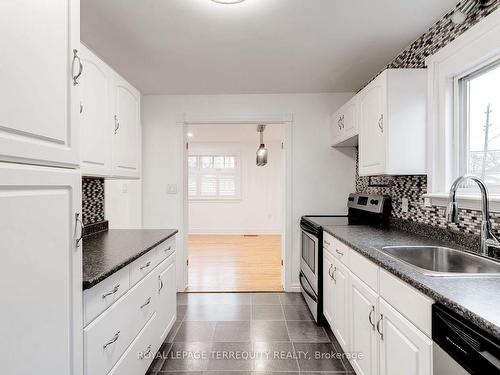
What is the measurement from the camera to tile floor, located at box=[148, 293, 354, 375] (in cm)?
197

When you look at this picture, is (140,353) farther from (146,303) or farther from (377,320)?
(377,320)

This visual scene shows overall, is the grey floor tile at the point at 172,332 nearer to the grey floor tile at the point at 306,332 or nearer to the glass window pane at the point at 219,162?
the grey floor tile at the point at 306,332

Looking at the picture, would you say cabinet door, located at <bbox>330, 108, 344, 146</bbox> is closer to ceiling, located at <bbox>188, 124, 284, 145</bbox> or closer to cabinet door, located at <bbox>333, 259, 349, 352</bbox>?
cabinet door, located at <bbox>333, 259, 349, 352</bbox>

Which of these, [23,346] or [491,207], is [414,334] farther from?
[23,346]

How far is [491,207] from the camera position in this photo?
4.87 feet

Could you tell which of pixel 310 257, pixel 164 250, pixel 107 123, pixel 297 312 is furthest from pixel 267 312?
pixel 107 123

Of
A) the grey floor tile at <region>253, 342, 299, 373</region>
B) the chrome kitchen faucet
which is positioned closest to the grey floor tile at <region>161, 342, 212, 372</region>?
the grey floor tile at <region>253, 342, 299, 373</region>

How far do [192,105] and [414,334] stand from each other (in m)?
3.01

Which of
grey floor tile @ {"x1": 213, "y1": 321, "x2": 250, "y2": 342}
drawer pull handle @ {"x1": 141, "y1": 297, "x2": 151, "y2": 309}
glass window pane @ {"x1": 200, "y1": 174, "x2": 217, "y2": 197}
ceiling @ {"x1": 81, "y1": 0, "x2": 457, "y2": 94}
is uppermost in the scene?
ceiling @ {"x1": 81, "y1": 0, "x2": 457, "y2": 94}

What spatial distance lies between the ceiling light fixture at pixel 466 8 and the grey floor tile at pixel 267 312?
8.39 ft

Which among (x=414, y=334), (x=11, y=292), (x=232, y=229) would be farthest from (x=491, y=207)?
(x=232, y=229)

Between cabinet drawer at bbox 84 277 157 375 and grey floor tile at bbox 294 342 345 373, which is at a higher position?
cabinet drawer at bbox 84 277 157 375

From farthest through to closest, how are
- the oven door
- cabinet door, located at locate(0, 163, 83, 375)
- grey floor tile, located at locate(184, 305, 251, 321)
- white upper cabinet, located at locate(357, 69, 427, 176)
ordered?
grey floor tile, located at locate(184, 305, 251, 321), the oven door, white upper cabinet, located at locate(357, 69, 427, 176), cabinet door, located at locate(0, 163, 83, 375)

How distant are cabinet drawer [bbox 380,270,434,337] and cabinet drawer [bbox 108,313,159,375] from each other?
4.30ft
